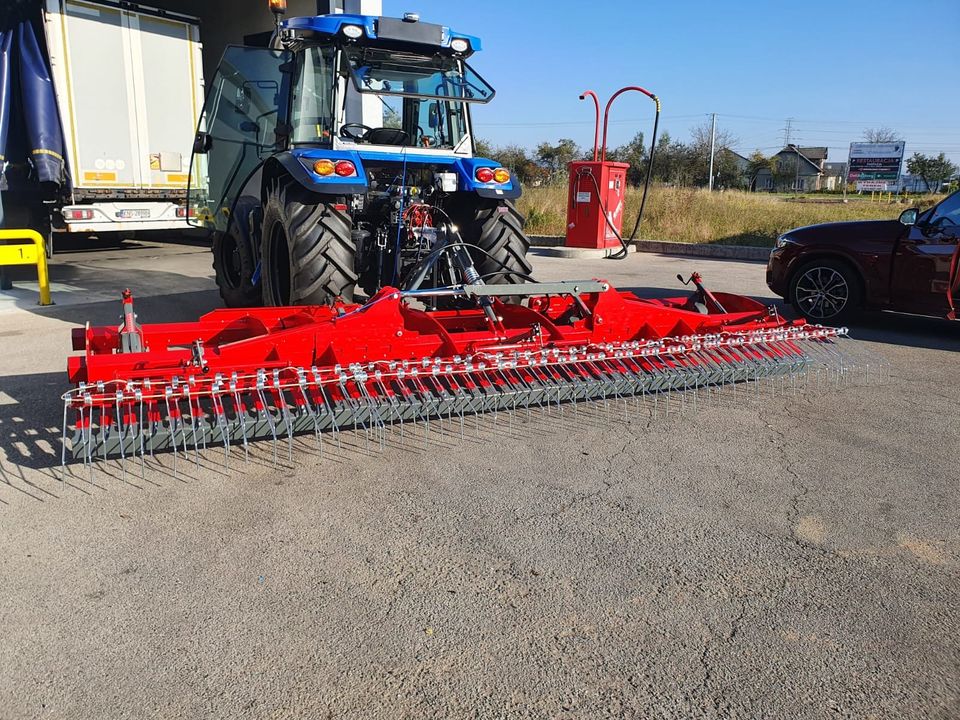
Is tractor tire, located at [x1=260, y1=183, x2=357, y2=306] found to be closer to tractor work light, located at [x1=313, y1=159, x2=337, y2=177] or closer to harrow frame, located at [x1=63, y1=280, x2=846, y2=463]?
tractor work light, located at [x1=313, y1=159, x2=337, y2=177]

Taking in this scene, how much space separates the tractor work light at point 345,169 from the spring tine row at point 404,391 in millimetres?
1586

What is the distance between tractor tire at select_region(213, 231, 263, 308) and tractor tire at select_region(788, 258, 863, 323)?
5.29 meters

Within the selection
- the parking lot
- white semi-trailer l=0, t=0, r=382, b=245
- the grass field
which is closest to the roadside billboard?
the grass field

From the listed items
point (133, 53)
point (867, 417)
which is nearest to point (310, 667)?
point (867, 417)

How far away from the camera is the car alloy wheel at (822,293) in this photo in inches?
292

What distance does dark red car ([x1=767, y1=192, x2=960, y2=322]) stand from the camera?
6715 mm

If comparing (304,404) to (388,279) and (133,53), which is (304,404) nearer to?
(388,279)

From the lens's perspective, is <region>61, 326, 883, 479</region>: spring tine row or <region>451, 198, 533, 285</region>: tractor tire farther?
<region>451, 198, 533, 285</region>: tractor tire

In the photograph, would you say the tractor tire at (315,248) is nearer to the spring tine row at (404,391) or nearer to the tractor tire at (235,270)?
the spring tine row at (404,391)

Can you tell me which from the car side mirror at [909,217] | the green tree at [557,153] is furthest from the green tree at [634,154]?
the car side mirror at [909,217]

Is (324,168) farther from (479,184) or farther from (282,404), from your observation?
(282,404)

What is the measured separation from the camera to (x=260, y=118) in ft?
21.6

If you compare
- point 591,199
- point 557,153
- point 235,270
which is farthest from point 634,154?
point 235,270

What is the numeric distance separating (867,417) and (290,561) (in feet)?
11.9
